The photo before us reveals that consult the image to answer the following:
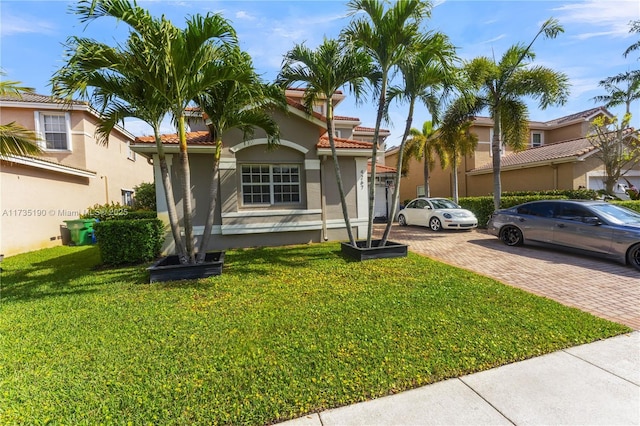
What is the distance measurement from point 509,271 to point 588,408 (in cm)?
471

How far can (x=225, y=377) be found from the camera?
9.77 feet

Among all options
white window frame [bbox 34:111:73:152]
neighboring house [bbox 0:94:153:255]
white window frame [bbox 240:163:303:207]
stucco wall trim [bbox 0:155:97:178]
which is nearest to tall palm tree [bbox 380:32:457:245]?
white window frame [bbox 240:163:303:207]

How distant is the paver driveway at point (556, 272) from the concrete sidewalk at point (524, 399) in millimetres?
1806

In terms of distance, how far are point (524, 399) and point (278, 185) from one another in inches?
341

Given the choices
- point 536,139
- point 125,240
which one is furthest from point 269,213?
point 536,139

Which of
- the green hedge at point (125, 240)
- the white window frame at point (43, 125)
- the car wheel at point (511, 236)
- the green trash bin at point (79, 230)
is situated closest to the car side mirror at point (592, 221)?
the car wheel at point (511, 236)

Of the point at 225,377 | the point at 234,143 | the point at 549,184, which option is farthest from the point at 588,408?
the point at 549,184

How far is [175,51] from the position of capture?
5590mm

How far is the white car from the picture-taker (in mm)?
12859

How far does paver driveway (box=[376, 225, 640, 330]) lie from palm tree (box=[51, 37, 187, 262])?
741 cm

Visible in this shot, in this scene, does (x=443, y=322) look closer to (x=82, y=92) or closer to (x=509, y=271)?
(x=509, y=271)

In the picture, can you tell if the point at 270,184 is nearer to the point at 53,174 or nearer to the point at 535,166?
the point at 53,174

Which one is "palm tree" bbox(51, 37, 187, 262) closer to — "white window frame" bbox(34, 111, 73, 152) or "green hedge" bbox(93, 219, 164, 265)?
"green hedge" bbox(93, 219, 164, 265)

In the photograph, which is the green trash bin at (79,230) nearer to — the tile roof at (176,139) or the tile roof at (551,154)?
the tile roof at (176,139)
